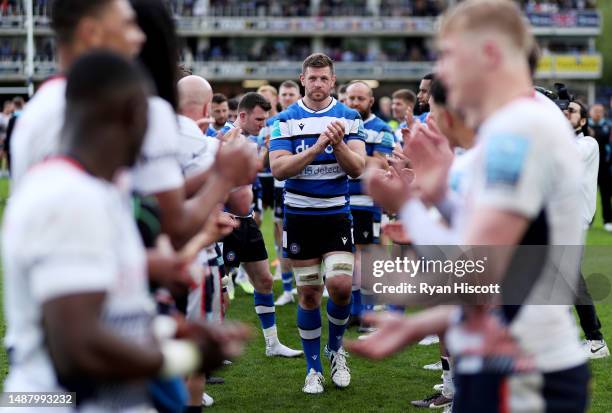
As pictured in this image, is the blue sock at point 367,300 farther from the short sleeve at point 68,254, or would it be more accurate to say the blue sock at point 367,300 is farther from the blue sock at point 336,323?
the short sleeve at point 68,254

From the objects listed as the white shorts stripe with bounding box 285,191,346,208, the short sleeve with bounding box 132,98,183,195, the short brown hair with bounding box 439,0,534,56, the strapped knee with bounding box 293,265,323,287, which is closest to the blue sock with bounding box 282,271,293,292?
the white shorts stripe with bounding box 285,191,346,208

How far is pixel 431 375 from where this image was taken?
307 inches

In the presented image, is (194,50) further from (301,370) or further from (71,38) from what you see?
(71,38)

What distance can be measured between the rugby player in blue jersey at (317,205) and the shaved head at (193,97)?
7.29 ft

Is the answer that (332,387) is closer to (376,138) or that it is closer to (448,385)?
(448,385)

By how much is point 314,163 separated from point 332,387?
6.10ft

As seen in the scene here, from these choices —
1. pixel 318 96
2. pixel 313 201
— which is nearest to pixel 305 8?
pixel 318 96

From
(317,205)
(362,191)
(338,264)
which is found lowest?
(362,191)

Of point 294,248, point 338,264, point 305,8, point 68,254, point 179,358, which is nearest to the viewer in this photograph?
point 68,254

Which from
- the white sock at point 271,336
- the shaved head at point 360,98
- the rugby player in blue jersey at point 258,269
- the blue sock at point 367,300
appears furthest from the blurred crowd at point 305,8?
the white sock at point 271,336

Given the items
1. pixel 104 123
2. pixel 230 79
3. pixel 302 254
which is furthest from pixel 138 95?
pixel 230 79

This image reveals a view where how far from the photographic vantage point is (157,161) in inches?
126

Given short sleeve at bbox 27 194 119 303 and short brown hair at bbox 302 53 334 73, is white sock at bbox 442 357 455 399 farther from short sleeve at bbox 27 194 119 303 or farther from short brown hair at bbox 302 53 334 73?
short sleeve at bbox 27 194 119 303

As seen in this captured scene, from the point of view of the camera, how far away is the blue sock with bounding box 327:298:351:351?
7.44 meters
